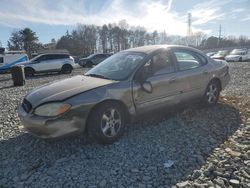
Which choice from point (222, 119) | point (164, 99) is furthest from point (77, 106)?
point (222, 119)

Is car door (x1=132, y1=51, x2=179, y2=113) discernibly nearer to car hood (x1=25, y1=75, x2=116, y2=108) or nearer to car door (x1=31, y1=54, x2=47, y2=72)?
car hood (x1=25, y1=75, x2=116, y2=108)

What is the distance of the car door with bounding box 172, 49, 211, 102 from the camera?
5.20m

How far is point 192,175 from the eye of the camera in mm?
3254

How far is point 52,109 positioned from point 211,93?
3688 millimetres

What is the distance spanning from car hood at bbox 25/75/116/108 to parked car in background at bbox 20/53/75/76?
15294mm

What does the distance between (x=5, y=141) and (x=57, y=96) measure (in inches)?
61.0

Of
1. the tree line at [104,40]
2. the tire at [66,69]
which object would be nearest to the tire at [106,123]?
the tire at [66,69]

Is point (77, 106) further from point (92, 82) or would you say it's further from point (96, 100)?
point (92, 82)

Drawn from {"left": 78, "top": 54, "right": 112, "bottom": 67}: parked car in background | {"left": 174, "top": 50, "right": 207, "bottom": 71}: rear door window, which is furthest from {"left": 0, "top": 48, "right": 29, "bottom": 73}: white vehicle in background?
{"left": 174, "top": 50, "right": 207, "bottom": 71}: rear door window

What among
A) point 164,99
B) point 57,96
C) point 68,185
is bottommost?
point 68,185

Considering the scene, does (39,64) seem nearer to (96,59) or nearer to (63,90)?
(96,59)

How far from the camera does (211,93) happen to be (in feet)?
19.5

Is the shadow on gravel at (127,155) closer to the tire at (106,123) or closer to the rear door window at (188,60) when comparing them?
the tire at (106,123)

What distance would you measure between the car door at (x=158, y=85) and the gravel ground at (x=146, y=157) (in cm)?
47
